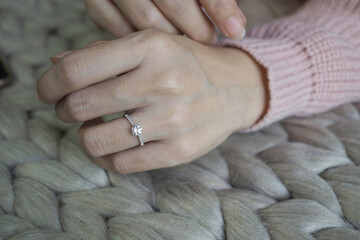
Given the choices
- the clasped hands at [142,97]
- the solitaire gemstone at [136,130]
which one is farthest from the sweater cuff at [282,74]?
the solitaire gemstone at [136,130]

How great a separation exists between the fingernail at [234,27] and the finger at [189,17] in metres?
0.04

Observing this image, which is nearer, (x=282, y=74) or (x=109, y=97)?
(x=109, y=97)

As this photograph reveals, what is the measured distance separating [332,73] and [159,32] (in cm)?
33

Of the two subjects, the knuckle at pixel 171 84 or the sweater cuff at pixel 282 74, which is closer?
the knuckle at pixel 171 84

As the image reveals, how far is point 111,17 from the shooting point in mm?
531

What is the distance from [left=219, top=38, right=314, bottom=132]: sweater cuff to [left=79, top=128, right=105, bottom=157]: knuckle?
248 mm

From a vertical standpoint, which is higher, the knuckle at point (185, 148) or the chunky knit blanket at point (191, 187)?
the knuckle at point (185, 148)

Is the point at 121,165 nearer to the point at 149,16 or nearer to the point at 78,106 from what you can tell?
the point at 78,106

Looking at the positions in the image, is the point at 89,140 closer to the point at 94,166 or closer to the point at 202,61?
the point at 94,166

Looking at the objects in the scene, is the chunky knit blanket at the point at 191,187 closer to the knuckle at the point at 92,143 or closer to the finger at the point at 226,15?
the knuckle at the point at 92,143

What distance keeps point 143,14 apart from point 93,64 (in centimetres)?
13

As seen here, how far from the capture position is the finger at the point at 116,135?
Result: 0.42 meters

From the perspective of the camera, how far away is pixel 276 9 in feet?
2.96

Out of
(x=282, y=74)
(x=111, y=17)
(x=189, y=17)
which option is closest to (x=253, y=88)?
(x=282, y=74)
